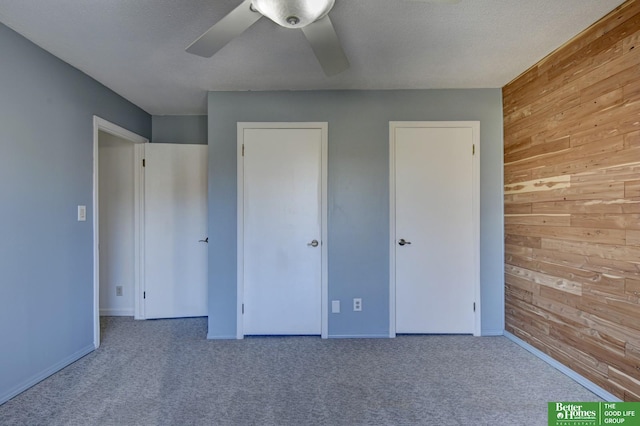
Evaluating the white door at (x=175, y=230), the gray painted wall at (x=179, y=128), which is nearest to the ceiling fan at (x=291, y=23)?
the white door at (x=175, y=230)

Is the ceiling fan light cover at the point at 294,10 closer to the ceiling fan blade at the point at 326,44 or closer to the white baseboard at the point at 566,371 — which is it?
the ceiling fan blade at the point at 326,44

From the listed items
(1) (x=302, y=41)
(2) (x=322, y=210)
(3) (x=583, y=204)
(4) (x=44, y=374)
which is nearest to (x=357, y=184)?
(2) (x=322, y=210)

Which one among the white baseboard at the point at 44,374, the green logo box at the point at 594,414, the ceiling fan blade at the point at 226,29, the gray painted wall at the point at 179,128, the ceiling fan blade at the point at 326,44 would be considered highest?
the gray painted wall at the point at 179,128

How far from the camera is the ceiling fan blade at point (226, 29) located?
53.9 inches

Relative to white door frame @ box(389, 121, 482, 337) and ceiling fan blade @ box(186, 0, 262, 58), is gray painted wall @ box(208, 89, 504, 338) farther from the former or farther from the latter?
ceiling fan blade @ box(186, 0, 262, 58)

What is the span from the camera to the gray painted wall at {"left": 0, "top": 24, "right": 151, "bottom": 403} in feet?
6.42

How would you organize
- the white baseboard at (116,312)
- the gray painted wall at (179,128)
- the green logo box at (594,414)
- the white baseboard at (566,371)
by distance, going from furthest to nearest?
the gray painted wall at (179,128) → the white baseboard at (116,312) → the white baseboard at (566,371) → the green logo box at (594,414)

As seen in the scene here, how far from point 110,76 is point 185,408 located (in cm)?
266

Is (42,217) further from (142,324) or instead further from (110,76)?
(142,324)

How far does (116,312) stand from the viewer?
11.6ft

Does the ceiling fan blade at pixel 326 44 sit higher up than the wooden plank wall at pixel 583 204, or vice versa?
the ceiling fan blade at pixel 326 44

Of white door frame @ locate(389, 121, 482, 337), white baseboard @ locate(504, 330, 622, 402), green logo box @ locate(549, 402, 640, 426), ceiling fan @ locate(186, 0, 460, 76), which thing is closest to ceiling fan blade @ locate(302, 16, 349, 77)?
ceiling fan @ locate(186, 0, 460, 76)

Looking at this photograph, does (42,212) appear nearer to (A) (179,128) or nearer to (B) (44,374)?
(B) (44,374)

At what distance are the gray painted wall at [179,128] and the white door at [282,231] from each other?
3.68ft
